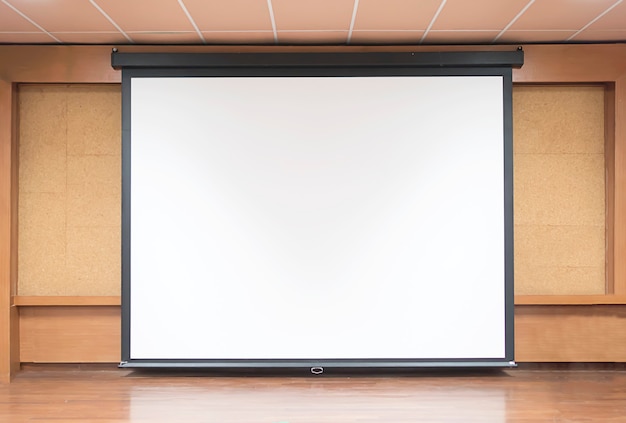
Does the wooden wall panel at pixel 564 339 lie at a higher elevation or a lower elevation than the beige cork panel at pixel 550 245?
lower

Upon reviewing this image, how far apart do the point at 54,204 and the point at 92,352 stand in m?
1.04

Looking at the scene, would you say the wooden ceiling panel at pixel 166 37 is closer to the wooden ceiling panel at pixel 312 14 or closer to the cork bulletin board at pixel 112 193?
the cork bulletin board at pixel 112 193

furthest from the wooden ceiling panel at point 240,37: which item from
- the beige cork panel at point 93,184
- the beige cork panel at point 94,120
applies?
the beige cork panel at point 93,184

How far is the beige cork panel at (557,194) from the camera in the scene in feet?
13.0

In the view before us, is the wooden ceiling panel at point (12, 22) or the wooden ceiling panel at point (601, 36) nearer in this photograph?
the wooden ceiling panel at point (12, 22)

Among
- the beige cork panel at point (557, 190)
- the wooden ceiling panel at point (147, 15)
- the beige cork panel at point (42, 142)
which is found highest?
the wooden ceiling panel at point (147, 15)

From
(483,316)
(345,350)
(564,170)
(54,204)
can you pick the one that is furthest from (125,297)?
(564,170)

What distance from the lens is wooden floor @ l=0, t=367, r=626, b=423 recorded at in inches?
121

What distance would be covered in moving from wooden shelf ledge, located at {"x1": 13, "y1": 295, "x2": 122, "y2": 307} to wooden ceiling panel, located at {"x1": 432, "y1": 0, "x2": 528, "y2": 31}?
2742mm

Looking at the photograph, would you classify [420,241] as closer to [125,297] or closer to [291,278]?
[291,278]

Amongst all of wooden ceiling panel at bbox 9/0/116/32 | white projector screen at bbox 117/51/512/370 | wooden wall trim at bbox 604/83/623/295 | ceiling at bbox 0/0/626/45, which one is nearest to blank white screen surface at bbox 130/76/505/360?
white projector screen at bbox 117/51/512/370

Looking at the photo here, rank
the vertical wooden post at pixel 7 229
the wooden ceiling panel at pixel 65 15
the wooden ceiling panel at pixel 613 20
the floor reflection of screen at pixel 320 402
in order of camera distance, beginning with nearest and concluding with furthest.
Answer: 1. the floor reflection of screen at pixel 320 402
2. the wooden ceiling panel at pixel 65 15
3. the wooden ceiling panel at pixel 613 20
4. the vertical wooden post at pixel 7 229

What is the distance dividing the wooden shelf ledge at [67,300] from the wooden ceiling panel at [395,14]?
A: 7.85 feet

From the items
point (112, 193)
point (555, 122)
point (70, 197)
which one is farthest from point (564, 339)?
point (70, 197)
